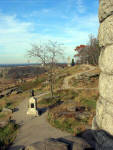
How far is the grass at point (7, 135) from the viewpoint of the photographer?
28.4 feet

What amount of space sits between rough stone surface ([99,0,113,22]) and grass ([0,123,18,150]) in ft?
29.5

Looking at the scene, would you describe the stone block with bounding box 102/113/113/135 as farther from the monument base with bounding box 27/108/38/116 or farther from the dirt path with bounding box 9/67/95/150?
the monument base with bounding box 27/108/38/116

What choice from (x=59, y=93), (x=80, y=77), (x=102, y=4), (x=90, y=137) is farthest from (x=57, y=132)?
(x=80, y=77)

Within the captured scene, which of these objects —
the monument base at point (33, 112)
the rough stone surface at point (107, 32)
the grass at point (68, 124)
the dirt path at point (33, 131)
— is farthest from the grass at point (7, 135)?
the rough stone surface at point (107, 32)

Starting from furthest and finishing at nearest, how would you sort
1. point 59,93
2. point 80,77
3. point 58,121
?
point 80,77 → point 59,93 → point 58,121

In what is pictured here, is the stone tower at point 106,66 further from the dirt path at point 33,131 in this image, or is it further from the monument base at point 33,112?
the monument base at point 33,112

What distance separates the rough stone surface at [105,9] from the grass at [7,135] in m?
8.98

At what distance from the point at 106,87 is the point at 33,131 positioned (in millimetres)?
8305

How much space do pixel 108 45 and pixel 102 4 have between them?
52.0 inches

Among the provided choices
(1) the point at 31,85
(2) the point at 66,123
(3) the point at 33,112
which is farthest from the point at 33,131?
(1) the point at 31,85

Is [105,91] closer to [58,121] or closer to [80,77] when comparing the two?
[58,121]

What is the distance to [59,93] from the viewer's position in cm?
2308

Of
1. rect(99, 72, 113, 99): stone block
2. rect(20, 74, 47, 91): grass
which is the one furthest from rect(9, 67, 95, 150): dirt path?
rect(20, 74, 47, 91): grass

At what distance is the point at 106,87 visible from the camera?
4.05 meters
